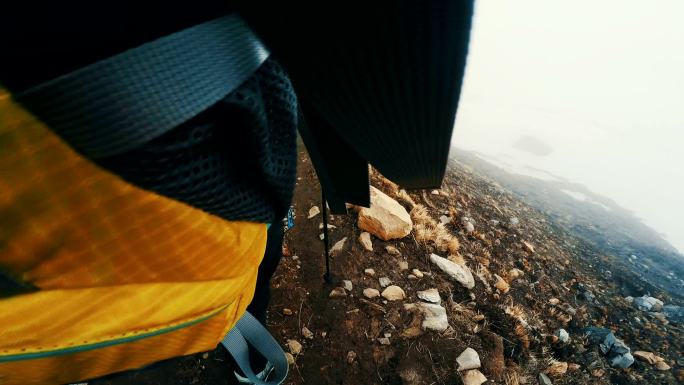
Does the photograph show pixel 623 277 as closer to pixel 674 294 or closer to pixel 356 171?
pixel 674 294

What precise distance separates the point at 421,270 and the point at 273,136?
2.20m

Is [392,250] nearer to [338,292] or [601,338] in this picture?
[338,292]

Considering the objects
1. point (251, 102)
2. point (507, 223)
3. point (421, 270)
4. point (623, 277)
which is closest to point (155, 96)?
point (251, 102)

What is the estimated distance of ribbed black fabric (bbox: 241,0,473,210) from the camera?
0.35 meters

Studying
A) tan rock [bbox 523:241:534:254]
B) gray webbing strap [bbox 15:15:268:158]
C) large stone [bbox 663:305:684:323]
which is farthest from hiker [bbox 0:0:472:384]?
large stone [bbox 663:305:684:323]

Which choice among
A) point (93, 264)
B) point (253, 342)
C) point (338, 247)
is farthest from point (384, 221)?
point (93, 264)

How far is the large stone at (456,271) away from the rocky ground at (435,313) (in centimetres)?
1

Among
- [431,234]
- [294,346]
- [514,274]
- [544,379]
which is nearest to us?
[294,346]

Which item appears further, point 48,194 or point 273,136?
point 273,136

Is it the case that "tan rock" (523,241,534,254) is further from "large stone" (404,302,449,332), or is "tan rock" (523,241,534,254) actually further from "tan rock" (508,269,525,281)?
"large stone" (404,302,449,332)

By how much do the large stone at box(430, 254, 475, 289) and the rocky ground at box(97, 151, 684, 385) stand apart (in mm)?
12

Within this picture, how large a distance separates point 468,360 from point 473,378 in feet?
0.33

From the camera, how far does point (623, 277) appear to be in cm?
441

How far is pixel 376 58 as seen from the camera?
41 centimetres
